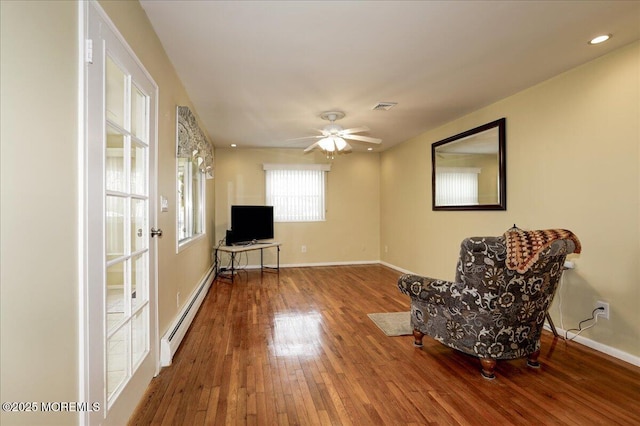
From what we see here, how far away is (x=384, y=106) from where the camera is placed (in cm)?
362

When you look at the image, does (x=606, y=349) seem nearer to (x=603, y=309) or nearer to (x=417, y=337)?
(x=603, y=309)

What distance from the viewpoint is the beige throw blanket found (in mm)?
1833

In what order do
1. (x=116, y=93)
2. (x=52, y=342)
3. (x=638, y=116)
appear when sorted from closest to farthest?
(x=52, y=342), (x=116, y=93), (x=638, y=116)

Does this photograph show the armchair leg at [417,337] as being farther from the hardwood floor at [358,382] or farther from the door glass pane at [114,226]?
the door glass pane at [114,226]

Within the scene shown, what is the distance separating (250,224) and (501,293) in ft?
14.5

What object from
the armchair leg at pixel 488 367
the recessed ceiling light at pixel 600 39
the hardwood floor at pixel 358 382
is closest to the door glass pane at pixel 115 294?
the hardwood floor at pixel 358 382

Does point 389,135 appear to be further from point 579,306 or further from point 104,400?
point 104,400

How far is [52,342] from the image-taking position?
103 cm

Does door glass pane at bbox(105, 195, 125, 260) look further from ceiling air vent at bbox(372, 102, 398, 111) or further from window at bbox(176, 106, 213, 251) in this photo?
ceiling air vent at bbox(372, 102, 398, 111)

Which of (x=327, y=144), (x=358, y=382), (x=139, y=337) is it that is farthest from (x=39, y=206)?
(x=327, y=144)

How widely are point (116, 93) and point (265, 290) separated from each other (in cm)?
337

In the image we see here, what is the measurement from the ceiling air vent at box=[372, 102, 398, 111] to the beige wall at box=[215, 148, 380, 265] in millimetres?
2599

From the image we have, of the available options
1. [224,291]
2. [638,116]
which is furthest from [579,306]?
[224,291]

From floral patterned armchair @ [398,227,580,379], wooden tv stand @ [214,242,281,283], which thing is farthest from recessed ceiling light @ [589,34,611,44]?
wooden tv stand @ [214,242,281,283]
